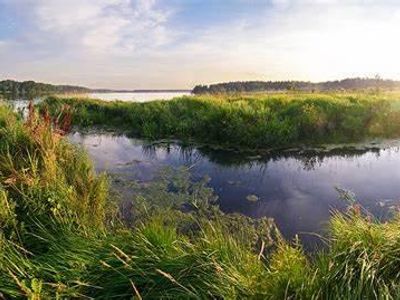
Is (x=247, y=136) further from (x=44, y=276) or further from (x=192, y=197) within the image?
(x=44, y=276)

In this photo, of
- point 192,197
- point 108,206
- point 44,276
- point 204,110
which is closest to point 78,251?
point 44,276

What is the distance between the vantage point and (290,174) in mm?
10516

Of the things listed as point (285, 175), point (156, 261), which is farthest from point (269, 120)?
point (156, 261)

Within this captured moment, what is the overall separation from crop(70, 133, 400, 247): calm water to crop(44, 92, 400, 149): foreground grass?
1.07m

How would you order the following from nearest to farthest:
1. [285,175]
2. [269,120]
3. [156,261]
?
[156,261], [285,175], [269,120]

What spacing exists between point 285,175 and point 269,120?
14.0ft

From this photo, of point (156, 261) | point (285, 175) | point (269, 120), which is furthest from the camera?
point (269, 120)

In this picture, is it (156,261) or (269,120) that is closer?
(156,261)

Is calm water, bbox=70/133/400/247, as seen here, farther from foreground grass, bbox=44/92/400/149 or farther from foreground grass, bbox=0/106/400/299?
foreground grass, bbox=0/106/400/299

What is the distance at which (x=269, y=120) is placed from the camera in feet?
47.3

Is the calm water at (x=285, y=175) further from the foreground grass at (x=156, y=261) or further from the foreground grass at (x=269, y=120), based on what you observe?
the foreground grass at (x=156, y=261)

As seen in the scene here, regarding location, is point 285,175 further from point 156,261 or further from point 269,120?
point 156,261

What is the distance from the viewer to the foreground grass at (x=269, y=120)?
547 inches

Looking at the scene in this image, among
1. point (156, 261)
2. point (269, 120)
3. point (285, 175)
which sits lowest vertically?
point (285, 175)
